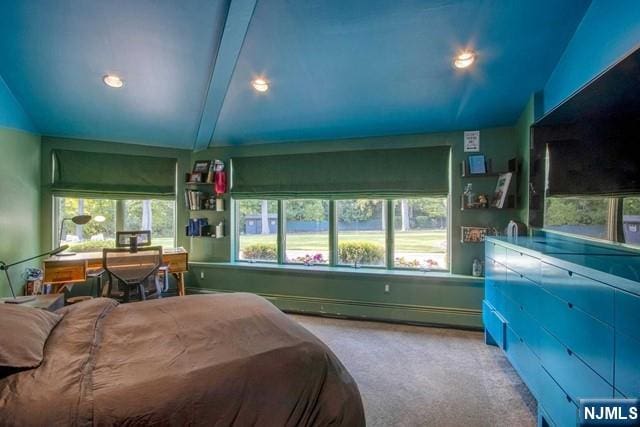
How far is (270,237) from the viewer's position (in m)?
→ 4.52

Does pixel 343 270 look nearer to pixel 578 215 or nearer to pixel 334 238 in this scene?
pixel 334 238

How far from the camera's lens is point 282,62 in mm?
2818

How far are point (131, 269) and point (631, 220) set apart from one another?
3.82 meters

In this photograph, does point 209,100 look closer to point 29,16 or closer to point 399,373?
point 29,16

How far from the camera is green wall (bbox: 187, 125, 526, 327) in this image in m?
3.48

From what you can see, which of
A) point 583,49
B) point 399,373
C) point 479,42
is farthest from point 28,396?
point 583,49

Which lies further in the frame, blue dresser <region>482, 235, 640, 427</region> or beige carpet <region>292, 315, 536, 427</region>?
beige carpet <region>292, 315, 536, 427</region>

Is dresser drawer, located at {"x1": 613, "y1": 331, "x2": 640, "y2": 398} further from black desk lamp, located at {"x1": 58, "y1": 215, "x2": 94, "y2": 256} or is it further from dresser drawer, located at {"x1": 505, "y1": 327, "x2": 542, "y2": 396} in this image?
black desk lamp, located at {"x1": 58, "y1": 215, "x2": 94, "y2": 256}

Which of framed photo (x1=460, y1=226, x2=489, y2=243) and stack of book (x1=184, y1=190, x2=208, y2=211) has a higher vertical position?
stack of book (x1=184, y1=190, x2=208, y2=211)

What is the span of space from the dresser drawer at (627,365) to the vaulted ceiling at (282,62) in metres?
2.15

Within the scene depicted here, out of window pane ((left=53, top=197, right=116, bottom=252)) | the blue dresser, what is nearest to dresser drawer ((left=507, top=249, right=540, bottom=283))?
the blue dresser

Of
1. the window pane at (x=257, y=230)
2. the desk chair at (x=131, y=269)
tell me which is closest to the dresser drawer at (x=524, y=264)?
the window pane at (x=257, y=230)

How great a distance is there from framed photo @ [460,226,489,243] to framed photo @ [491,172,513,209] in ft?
1.00

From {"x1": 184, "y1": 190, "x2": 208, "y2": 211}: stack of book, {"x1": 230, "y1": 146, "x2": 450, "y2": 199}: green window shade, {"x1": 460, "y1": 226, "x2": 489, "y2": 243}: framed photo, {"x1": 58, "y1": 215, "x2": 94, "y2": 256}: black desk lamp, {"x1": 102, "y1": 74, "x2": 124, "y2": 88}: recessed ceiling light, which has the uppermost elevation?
{"x1": 102, "y1": 74, "x2": 124, "y2": 88}: recessed ceiling light
